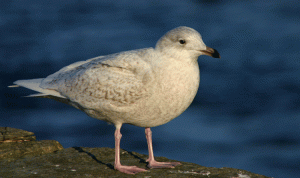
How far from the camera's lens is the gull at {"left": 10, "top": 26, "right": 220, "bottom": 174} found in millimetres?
8742

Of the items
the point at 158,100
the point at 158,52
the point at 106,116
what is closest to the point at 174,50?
the point at 158,52

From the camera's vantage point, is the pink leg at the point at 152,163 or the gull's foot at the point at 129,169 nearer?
the gull's foot at the point at 129,169

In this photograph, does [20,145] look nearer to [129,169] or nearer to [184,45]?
[129,169]

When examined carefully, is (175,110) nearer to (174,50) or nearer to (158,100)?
(158,100)

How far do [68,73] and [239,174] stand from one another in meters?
4.40

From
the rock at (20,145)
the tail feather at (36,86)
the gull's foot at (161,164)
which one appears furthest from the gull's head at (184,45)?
the rock at (20,145)

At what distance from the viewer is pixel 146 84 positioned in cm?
881

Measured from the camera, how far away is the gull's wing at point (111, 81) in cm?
889

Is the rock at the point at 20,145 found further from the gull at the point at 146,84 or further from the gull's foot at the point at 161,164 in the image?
the gull's foot at the point at 161,164

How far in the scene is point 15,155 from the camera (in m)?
10.1

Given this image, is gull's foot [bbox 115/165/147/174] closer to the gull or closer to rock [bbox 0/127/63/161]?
the gull

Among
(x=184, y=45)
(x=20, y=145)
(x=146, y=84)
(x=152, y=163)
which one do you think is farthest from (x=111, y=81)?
(x=20, y=145)

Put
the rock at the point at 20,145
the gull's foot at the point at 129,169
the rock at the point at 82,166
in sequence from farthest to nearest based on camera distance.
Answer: the rock at the point at 20,145 < the gull's foot at the point at 129,169 < the rock at the point at 82,166

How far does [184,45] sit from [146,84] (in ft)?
3.43
